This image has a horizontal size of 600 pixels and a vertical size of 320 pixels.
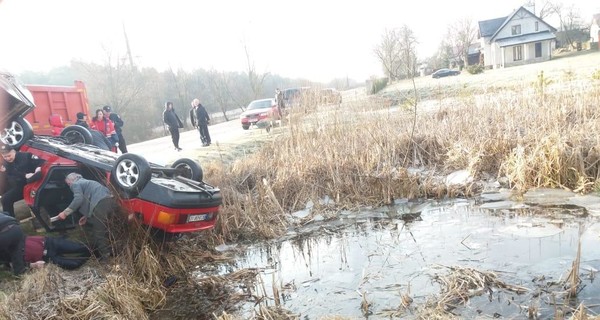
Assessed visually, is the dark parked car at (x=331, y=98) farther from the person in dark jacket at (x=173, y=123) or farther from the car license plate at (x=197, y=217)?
the car license plate at (x=197, y=217)

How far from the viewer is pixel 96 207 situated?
4.96 meters

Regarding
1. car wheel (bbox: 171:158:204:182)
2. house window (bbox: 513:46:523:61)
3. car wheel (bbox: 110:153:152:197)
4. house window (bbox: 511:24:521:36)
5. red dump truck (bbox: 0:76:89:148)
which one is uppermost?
house window (bbox: 511:24:521:36)

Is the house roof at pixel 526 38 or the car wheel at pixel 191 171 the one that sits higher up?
the house roof at pixel 526 38

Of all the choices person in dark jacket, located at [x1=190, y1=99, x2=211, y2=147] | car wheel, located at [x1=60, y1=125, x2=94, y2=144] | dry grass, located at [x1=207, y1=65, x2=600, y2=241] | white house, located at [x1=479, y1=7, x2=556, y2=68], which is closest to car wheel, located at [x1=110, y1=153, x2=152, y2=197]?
dry grass, located at [x1=207, y1=65, x2=600, y2=241]

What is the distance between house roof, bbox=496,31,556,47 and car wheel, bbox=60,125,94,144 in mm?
47269

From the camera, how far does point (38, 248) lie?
5113mm

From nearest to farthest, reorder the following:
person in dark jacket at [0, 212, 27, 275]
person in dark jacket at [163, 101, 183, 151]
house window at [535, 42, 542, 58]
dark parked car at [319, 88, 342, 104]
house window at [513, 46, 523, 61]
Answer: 1. person in dark jacket at [0, 212, 27, 275]
2. dark parked car at [319, 88, 342, 104]
3. person in dark jacket at [163, 101, 183, 151]
4. house window at [535, 42, 542, 58]
5. house window at [513, 46, 523, 61]

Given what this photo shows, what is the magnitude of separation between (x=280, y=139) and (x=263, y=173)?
129 centimetres

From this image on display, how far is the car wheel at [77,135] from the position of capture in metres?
7.21

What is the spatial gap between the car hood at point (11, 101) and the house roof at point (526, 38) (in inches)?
1902

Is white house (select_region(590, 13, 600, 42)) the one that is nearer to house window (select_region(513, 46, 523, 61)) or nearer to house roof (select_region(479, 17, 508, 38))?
house roof (select_region(479, 17, 508, 38))

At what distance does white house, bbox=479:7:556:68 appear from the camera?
45.0 m

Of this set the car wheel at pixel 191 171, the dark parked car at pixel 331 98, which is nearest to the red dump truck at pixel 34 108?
the car wheel at pixel 191 171

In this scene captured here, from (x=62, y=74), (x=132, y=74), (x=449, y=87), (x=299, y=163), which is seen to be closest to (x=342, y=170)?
(x=299, y=163)
